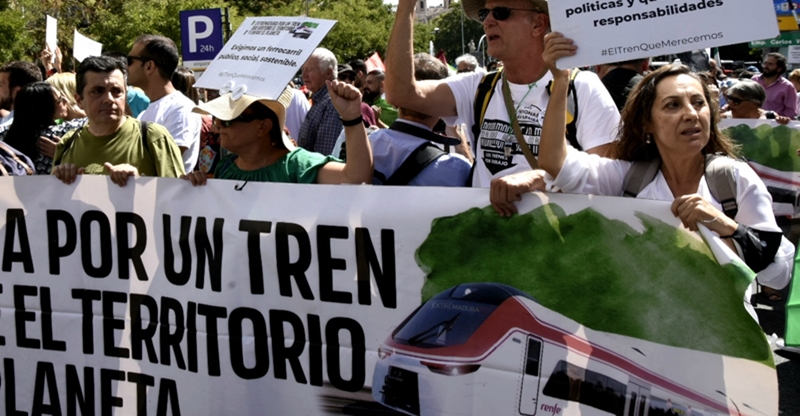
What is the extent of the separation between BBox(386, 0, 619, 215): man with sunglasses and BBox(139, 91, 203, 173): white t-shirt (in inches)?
84.3

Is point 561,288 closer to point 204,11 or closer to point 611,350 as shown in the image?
point 611,350

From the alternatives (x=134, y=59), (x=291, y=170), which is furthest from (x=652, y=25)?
(x=134, y=59)

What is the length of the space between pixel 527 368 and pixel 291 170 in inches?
54.8

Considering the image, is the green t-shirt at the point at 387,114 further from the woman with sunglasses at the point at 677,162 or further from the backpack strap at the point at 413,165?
the woman with sunglasses at the point at 677,162

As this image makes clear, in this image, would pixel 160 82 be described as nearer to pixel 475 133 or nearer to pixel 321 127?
pixel 321 127

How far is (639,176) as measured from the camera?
3.11 metres

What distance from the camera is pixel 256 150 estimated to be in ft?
12.8

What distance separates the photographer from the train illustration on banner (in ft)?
9.14

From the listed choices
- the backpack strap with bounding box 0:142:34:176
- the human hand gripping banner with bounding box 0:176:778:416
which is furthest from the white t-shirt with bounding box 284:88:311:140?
the human hand gripping banner with bounding box 0:176:778:416

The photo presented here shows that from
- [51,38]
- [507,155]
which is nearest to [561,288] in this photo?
[507,155]

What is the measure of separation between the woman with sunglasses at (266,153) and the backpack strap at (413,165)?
0.28 meters

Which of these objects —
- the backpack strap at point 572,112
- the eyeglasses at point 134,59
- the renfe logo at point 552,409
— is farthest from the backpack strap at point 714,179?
the eyeglasses at point 134,59

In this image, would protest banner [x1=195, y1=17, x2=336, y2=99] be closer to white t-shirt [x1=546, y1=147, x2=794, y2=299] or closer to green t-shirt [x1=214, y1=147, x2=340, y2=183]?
green t-shirt [x1=214, y1=147, x2=340, y2=183]

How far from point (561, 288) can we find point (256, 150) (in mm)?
1562
